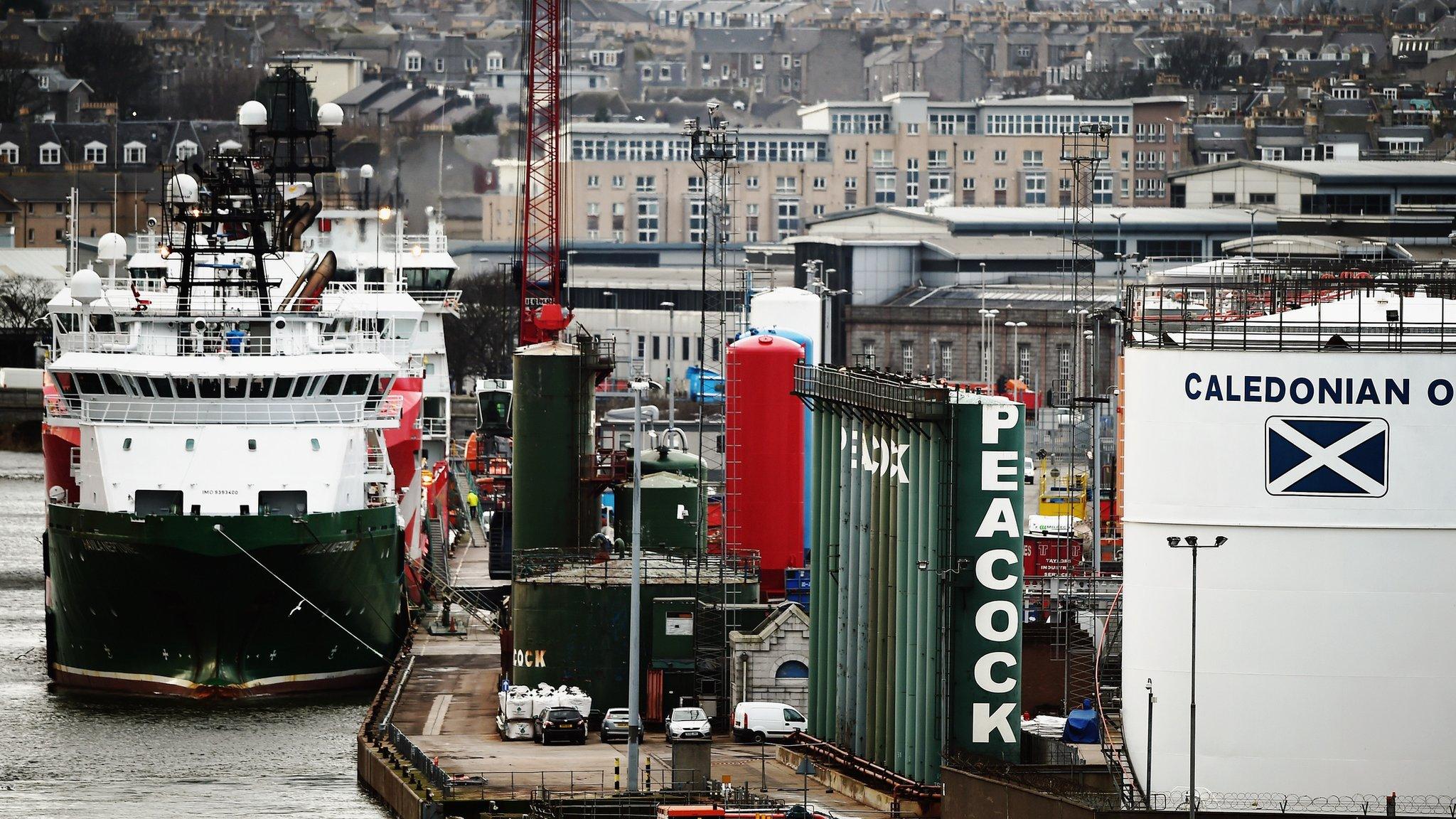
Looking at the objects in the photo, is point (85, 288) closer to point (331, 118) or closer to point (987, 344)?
point (331, 118)

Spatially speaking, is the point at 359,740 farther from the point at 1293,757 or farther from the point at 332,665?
the point at 1293,757

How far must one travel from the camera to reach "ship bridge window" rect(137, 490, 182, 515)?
63469 mm

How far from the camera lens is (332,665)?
64.5 meters

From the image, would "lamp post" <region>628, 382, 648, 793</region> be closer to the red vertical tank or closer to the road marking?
the road marking

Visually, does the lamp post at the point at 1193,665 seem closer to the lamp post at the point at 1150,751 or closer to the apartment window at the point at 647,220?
the lamp post at the point at 1150,751

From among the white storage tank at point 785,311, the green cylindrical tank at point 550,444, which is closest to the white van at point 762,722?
the green cylindrical tank at point 550,444

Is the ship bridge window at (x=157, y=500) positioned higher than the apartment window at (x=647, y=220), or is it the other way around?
the apartment window at (x=647, y=220)

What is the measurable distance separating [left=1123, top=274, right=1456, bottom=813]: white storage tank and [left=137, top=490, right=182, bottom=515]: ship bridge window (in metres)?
29.3

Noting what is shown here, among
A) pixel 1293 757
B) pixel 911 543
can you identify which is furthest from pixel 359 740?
pixel 1293 757

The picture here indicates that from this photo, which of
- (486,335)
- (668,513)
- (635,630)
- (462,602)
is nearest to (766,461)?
(668,513)

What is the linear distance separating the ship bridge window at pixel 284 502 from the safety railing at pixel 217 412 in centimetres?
158

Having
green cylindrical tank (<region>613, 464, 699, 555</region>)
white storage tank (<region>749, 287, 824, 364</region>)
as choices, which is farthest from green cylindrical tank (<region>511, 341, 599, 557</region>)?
white storage tank (<region>749, 287, 824, 364</region>)

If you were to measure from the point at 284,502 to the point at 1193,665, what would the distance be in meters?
29.7

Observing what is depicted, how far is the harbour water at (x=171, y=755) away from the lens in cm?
5091
